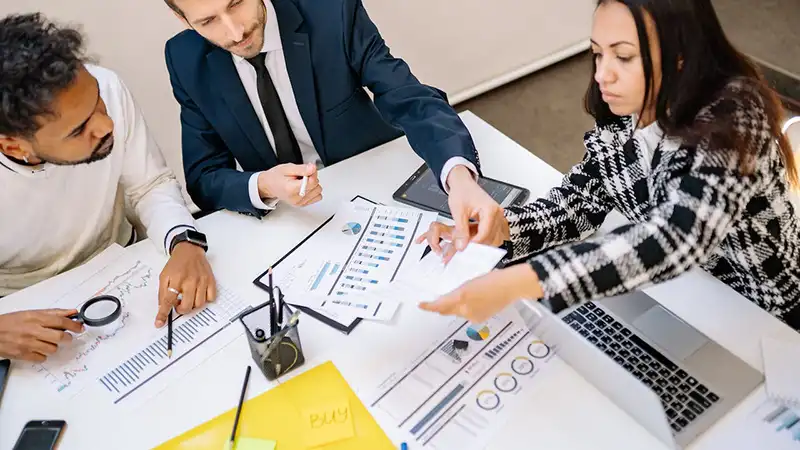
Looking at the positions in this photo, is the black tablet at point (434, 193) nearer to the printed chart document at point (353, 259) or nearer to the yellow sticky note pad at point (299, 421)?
the printed chart document at point (353, 259)

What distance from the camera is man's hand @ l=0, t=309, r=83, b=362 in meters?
1.14

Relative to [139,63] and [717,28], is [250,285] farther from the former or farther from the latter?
[139,63]

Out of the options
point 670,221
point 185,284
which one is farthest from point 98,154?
point 670,221

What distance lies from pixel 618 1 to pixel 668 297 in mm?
497

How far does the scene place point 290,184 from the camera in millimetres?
1356

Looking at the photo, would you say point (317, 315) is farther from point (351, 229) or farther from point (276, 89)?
point (276, 89)

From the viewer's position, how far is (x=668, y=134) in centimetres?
103

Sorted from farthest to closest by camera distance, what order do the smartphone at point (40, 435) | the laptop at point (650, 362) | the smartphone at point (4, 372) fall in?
1. the smartphone at point (4, 372)
2. the smartphone at point (40, 435)
3. the laptop at point (650, 362)

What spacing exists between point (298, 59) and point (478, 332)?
32.2 inches

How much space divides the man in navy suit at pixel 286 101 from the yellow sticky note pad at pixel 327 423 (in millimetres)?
500

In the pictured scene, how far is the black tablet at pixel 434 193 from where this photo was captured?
137cm

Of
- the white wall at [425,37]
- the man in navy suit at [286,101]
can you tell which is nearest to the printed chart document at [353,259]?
the man in navy suit at [286,101]

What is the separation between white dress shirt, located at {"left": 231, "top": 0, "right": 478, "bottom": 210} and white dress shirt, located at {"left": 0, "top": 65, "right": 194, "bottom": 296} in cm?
26

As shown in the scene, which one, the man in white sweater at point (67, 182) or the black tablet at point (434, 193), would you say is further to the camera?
the black tablet at point (434, 193)
